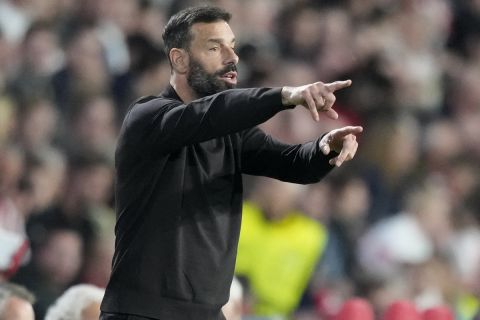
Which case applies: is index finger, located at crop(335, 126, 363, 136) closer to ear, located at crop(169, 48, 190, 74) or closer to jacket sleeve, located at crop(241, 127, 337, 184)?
jacket sleeve, located at crop(241, 127, 337, 184)

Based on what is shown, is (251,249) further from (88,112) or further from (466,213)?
(466,213)

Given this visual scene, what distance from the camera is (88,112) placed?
703 cm

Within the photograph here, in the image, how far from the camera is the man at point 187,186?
12.0ft

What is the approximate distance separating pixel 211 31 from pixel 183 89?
0.61 ft

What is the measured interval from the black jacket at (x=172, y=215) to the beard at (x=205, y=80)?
14cm

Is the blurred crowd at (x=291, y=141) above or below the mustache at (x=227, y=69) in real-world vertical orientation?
below

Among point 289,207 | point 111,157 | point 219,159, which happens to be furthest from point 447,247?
point 219,159

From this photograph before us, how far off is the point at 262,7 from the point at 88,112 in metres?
2.03

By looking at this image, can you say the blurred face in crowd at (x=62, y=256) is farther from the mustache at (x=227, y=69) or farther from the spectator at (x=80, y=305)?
the mustache at (x=227, y=69)

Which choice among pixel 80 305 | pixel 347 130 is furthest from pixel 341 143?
pixel 80 305

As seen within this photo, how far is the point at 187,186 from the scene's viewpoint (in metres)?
3.75

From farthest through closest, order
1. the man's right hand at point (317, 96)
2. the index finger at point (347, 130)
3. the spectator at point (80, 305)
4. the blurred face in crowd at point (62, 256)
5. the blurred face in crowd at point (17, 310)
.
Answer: the blurred face in crowd at point (62, 256) < the spectator at point (80, 305) < the blurred face in crowd at point (17, 310) < the index finger at point (347, 130) < the man's right hand at point (317, 96)

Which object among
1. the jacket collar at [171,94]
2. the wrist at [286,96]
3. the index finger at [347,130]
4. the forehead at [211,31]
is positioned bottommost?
the index finger at [347,130]

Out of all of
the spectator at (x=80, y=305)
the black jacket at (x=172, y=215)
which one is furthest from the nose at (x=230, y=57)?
the spectator at (x=80, y=305)
